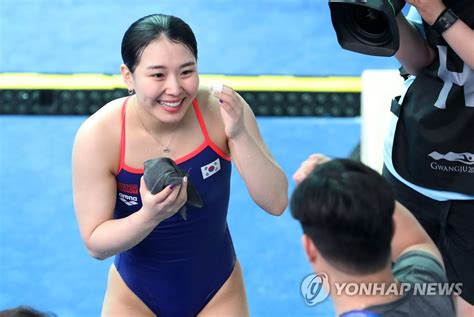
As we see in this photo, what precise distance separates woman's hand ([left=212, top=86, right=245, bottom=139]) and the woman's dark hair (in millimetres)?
202

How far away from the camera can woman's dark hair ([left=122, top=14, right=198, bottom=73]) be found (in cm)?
269

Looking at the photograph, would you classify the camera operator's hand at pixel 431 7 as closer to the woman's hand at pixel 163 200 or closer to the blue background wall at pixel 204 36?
the woman's hand at pixel 163 200

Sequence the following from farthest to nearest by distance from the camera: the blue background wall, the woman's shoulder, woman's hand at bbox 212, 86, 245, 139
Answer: the blue background wall
the woman's shoulder
woman's hand at bbox 212, 86, 245, 139

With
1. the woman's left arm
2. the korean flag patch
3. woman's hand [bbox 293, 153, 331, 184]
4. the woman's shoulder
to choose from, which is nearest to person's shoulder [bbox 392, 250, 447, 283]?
woman's hand [bbox 293, 153, 331, 184]

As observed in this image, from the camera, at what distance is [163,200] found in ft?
8.37

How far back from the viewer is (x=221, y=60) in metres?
5.84

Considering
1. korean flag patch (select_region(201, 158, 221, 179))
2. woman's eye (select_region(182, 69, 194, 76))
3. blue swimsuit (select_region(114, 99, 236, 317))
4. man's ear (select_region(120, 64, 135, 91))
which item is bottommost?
blue swimsuit (select_region(114, 99, 236, 317))

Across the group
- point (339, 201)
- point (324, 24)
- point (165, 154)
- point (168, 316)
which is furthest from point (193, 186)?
point (324, 24)

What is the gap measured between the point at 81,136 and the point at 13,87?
2.97 m

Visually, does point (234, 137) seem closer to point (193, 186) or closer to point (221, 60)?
point (193, 186)

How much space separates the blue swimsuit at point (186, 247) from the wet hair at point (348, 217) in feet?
2.81

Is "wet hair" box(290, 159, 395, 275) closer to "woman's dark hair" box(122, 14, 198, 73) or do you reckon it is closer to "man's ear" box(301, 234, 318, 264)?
"man's ear" box(301, 234, 318, 264)

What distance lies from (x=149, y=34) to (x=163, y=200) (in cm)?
52

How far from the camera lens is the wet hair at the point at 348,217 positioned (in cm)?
193
